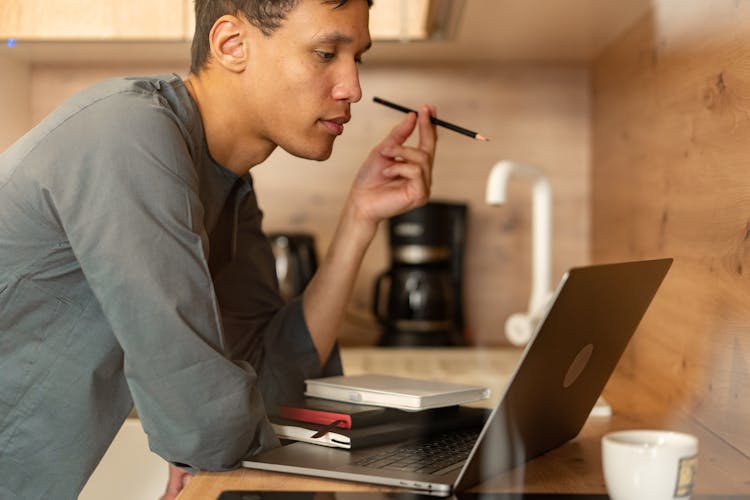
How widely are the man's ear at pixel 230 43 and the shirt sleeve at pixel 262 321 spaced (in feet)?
0.69

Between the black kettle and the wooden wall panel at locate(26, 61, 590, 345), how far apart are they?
0.16 m

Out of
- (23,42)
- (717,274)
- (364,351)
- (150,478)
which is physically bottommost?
(150,478)

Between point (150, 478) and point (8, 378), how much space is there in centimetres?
58

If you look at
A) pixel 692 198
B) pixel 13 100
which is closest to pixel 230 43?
pixel 692 198

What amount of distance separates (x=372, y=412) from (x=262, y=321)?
376mm

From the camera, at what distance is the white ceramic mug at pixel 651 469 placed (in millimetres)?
680

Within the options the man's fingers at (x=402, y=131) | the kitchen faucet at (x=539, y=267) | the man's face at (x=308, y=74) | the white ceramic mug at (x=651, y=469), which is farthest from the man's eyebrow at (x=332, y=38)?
the kitchen faucet at (x=539, y=267)

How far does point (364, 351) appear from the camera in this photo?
200 centimetres

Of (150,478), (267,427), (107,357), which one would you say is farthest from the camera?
(150,478)

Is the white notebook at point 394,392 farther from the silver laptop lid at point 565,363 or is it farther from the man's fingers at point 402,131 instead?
the man's fingers at point 402,131

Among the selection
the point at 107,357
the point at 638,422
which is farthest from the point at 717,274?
the point at 107,357

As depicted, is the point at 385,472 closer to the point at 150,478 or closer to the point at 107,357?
the point at 107,357

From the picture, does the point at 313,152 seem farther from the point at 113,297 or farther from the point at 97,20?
the point at 97,20

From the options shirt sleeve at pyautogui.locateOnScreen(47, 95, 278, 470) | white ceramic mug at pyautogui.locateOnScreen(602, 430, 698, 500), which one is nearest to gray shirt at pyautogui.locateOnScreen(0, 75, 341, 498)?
shirt sleeve at pyautogui.locateOnScreen(47, 95, 278, 470)
